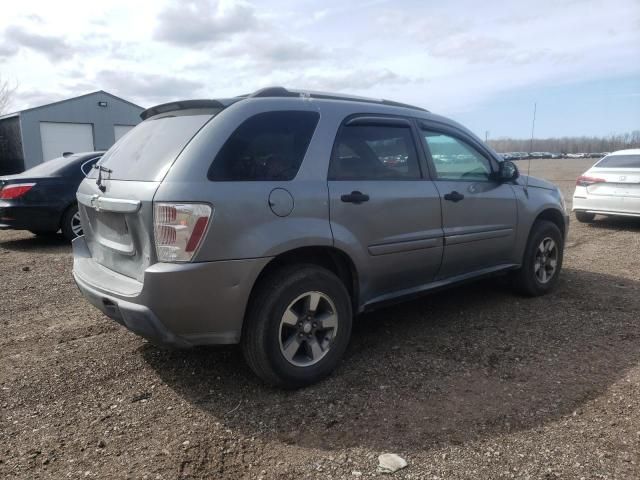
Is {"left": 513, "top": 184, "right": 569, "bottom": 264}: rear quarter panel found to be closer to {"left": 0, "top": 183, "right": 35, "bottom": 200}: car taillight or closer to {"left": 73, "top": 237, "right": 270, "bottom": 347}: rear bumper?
{"left": 73, "top": 237, "right": 270, "bottom": 347}: rear bumper

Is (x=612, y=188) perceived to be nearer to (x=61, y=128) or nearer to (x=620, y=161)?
(x=620, y=161)

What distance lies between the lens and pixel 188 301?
9.39 feet

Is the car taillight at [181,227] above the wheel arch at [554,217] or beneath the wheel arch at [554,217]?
above

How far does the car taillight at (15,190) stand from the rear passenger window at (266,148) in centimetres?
594

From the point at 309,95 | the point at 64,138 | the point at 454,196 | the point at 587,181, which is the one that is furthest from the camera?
the point at 64,138

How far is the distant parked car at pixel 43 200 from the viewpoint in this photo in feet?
25.1

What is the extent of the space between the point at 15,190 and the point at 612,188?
9.70 metres

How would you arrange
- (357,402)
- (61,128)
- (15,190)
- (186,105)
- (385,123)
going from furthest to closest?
(61,128)
(15,190)
(385,123)
(186,105)
(357,402)

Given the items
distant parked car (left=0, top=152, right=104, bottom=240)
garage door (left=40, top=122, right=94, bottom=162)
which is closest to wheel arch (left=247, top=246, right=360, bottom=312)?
distant parked car (left=0, top=152, right=104, bottom=240)

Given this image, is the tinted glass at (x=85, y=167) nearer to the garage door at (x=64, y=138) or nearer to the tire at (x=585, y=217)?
the tire at (x=585, y=217)

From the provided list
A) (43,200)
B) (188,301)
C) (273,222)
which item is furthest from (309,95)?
(43,200)

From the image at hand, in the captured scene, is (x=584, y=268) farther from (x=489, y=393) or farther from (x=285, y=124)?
(x=285, y=124)

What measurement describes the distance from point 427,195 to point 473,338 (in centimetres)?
119

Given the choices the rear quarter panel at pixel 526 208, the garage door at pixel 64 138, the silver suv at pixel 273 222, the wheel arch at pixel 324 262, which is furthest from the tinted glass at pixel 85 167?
the garage door at pixel 64 138
